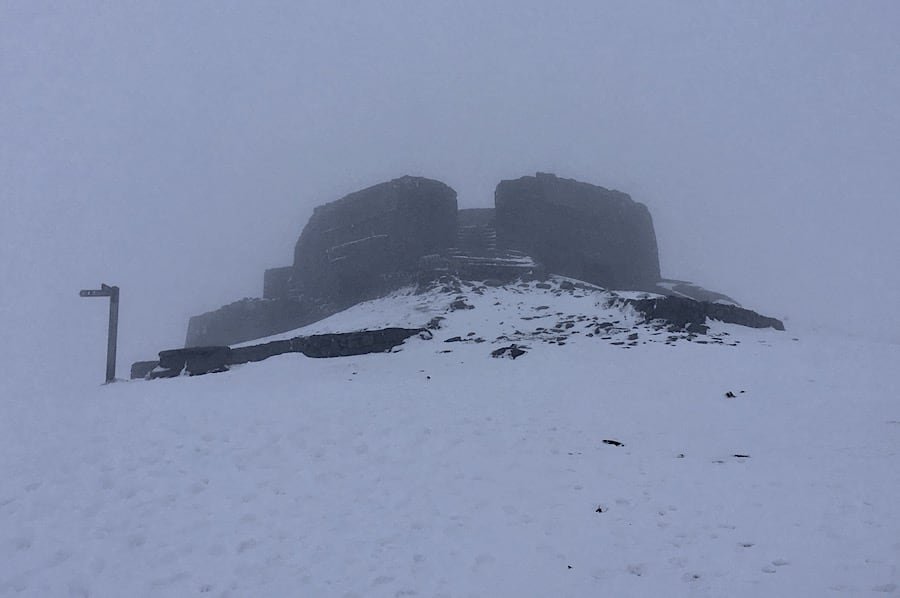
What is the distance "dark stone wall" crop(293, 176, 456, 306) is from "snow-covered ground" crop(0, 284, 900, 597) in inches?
740

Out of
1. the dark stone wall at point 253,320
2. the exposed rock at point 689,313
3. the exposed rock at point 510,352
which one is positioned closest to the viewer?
the exposed rock at point 510,352

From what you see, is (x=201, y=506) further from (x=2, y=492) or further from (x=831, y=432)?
(x=831, y=432)

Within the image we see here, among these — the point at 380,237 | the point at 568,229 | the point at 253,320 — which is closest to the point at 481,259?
the point at 380,237

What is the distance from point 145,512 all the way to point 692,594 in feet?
A: 23.3

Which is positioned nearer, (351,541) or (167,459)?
(351,541)

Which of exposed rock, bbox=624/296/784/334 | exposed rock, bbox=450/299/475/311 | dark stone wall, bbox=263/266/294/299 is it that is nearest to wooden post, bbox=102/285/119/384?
exposed rock, bbox=450/299/475/311

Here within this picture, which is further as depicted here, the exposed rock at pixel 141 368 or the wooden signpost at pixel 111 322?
the exposed rock at pixel 141 368

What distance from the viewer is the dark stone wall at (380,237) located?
35.8 meters

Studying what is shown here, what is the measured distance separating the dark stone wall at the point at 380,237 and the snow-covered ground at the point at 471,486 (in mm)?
18792

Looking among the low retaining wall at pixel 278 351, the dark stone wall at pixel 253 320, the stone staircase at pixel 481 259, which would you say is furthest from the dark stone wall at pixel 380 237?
the low retaining wall at pixel 278 351

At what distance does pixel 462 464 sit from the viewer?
10.5m

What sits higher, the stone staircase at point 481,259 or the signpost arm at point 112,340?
the stone staircase at point 481,259

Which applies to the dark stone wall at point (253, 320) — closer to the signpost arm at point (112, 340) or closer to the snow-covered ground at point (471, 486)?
the signpost arm at point (112, 340)

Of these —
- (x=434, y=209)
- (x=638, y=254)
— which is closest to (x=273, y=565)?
(x=434, y=209)
